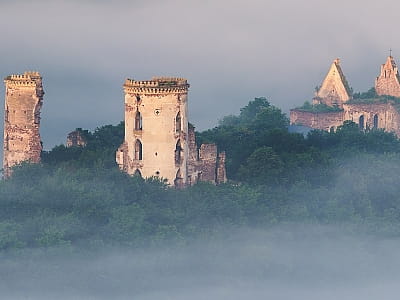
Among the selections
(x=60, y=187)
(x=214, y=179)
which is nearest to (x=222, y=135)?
(x=214, y=179)

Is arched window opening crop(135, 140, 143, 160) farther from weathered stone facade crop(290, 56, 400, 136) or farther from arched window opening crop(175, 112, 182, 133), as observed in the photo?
weathered stone facade crop(290, 56, 400, 136)

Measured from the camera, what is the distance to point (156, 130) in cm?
9175

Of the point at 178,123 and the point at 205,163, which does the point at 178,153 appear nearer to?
the point at 178,123

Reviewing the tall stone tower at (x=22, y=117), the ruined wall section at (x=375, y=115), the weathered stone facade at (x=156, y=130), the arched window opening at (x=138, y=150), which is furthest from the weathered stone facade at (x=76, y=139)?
the ruined wall section at (x=375, y=115)

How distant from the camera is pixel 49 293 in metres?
85.6

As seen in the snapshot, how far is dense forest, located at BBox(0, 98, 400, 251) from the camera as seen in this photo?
8869 cm

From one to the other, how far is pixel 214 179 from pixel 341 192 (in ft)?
16.0

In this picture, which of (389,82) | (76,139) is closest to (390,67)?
(389,82)

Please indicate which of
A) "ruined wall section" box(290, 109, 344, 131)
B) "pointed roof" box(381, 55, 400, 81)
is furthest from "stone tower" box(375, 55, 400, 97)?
"ruined wall section" box(290, 109, 344, 131)

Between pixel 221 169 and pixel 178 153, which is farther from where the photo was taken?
pixel 221 169

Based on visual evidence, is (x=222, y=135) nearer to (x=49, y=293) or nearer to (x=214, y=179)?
(x=214, y=179)

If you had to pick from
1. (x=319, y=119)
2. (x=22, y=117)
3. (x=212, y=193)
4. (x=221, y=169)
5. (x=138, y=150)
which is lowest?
(x=212, y=193)

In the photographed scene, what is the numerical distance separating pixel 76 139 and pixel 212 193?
7.99m

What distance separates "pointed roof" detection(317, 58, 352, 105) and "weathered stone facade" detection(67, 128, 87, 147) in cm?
2477
